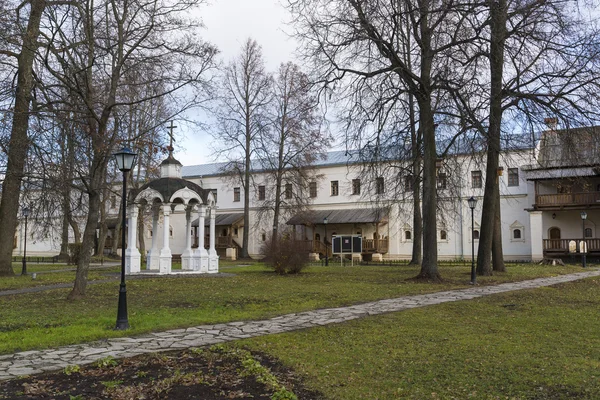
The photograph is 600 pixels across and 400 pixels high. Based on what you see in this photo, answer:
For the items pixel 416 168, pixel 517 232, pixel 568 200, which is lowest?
pixel 517 232

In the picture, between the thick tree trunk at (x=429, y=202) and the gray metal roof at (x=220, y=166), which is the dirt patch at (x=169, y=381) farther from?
the gray metal roof at (x=220, y=166)

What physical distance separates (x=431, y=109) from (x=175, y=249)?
36.5 metres

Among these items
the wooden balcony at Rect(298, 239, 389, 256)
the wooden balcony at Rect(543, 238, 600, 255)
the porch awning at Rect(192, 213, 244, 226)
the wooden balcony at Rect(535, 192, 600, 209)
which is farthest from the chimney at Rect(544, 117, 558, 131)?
the porch awning at Rect(192, 213, 244, 226)

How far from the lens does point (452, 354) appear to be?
277 inches

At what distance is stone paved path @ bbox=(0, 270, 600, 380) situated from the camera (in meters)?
6.65

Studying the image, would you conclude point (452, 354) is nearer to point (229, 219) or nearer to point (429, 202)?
point (429, 202)

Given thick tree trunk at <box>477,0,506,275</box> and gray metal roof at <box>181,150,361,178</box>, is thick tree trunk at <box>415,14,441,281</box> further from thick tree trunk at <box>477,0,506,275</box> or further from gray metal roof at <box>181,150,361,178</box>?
gray metal roof at <box>181,150,361,178</box>

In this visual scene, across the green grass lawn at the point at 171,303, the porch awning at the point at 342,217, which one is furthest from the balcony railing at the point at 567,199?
the green grass lawn at the point at 171,303

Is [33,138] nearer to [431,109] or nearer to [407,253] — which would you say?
[431,109]

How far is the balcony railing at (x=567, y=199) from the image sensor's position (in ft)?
112

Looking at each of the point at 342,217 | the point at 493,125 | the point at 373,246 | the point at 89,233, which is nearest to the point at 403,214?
the point at 373,246

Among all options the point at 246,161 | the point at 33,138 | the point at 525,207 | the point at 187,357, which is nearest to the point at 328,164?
the point at 246,161

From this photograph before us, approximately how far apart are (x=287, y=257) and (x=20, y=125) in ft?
39.8

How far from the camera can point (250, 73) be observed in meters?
37.9
